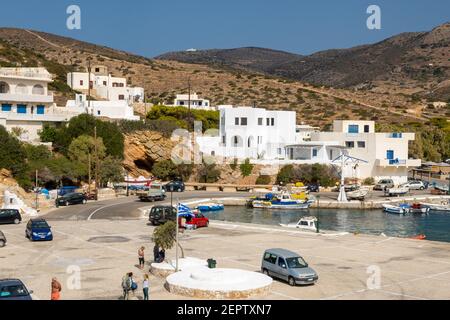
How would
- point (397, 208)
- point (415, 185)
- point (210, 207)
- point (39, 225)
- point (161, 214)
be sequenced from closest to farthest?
point (39, 225)
point (161, 214)
point (210, 207)
point (397, 208)
point (415, 185)

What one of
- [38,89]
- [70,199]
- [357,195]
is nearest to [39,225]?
[70,199]

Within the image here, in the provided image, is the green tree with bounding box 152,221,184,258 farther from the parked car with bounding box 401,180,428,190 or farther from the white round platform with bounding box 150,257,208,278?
the parked car with bounding box 401,180,428,190

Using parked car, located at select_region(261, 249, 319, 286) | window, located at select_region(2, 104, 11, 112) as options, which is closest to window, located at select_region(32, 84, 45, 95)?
window, located at select_region(2, 104, 11, 112)

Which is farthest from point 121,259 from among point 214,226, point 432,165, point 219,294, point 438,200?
point 432,165

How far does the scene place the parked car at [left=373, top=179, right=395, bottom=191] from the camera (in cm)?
7569

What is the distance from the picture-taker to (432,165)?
9256cm

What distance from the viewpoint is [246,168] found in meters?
76.7

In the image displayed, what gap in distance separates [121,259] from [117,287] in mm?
5913

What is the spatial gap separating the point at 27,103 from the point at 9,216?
32567 millimetres

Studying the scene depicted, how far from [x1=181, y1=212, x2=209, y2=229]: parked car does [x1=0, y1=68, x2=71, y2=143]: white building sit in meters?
33.3

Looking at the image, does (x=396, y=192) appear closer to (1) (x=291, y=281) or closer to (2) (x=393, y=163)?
(2) (x=393, y=163)

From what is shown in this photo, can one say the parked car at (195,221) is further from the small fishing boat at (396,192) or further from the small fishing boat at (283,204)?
the small fishing boat at (396,192)
